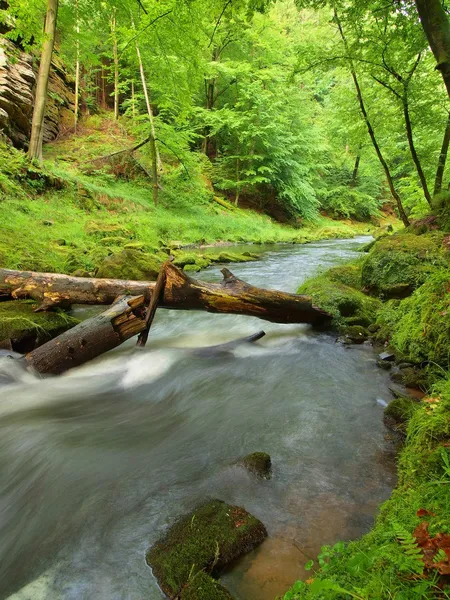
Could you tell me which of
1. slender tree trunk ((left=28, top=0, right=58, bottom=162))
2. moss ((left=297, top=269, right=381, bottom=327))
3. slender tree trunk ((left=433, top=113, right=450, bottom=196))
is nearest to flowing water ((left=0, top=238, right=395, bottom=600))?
moss ((left=297, top=269, right=381, bottom=327))

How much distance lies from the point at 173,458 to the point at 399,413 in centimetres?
212

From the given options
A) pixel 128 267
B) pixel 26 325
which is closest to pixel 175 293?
pixel 26 325

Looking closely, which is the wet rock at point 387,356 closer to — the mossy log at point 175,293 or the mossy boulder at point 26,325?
the mossy log at point 175,293

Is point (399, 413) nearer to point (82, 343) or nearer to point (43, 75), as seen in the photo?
point (82, 343)

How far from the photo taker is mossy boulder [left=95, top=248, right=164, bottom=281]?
7418 millimetres

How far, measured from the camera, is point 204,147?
24.8 m

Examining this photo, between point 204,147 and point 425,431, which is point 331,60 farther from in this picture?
point 204,147

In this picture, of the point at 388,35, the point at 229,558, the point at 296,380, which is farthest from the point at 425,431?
the point at 388,35

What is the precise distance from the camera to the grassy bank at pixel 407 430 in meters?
1.13

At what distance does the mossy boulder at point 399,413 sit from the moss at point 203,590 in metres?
2.10

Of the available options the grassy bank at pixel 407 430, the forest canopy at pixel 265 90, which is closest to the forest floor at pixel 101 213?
the forest canopy at pixel 265 90

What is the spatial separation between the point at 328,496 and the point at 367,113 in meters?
10.6

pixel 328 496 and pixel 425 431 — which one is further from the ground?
pixel 425 431

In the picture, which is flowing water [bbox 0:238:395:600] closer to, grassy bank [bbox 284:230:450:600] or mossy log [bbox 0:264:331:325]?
grassy bank [bbox 284:230:450:600]
